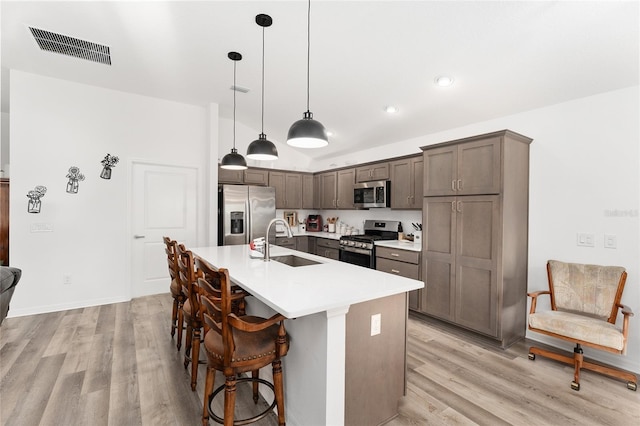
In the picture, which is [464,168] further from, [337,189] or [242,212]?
[242,212]

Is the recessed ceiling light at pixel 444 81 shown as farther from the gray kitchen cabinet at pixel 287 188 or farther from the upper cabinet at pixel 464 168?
the gray kitchen cabinet at pixel 287 188

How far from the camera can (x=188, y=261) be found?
221 cm

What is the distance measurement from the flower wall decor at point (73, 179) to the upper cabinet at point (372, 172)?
405 cm

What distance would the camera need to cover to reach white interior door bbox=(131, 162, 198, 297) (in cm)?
459

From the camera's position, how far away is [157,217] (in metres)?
4.73

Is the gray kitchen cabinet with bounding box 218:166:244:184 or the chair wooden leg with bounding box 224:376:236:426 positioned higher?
Result: the gray kitchen cabinet with bounding box 218:166:244:184

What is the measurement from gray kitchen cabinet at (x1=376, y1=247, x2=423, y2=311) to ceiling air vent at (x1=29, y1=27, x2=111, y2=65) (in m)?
4.07

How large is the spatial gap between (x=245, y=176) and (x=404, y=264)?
314 cm

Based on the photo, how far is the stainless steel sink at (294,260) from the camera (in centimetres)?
283

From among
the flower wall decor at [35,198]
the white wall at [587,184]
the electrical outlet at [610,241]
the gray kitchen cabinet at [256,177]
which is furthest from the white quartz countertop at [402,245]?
the flower wall decor at [35,198]

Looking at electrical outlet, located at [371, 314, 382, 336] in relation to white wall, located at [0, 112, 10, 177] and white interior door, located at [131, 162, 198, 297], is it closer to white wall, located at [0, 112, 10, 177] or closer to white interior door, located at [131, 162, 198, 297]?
white interior door, located at [131, 162, 198, 297]

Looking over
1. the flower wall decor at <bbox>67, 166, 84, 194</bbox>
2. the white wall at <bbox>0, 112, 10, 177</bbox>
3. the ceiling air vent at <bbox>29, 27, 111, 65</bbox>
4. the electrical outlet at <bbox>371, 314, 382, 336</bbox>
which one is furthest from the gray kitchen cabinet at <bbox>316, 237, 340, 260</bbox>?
the white wall at <bbox>0, 112, 10, 177</bbox>

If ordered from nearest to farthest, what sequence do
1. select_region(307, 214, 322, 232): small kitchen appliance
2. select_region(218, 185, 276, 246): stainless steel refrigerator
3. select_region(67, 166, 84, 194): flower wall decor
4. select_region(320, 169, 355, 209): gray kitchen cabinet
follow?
select_region(67, 166, 84, 194): flower wall decor, select_region(218, 185, 276, 246): stainless steel refrigerator, select_region(320, 169, 355, 209): gray kitchen cabinet, select_region(307, 214, 322, 232): small kitchen appliance

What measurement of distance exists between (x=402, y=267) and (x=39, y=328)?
426 centimetres
